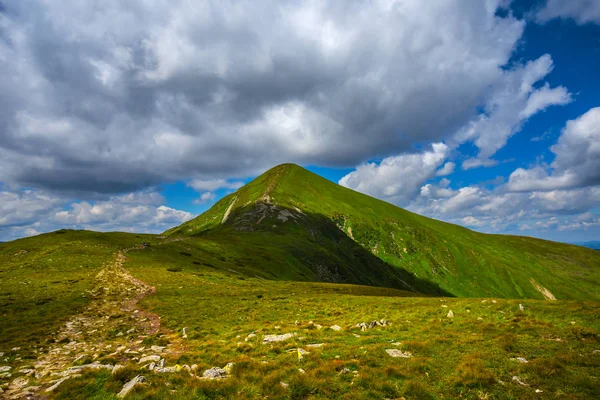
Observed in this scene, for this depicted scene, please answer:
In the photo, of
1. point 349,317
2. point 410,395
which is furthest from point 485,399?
point 349,317

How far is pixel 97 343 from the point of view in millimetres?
20641

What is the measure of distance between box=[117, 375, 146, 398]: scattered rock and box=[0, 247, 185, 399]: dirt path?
9.43 feet

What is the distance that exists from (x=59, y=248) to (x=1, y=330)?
5021 centimetres

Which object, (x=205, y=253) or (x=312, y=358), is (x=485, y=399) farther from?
(x=205, y=253)

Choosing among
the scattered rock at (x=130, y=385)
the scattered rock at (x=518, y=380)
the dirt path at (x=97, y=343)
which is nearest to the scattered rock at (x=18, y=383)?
the dirt path at (x=97, y=343)

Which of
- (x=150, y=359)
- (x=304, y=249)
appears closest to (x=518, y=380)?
(x=150, y=359)

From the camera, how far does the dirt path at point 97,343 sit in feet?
45.0

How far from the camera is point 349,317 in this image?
28.1 m

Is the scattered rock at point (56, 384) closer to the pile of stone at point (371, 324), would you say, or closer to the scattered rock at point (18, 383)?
the scattered rock at point (18, 383)

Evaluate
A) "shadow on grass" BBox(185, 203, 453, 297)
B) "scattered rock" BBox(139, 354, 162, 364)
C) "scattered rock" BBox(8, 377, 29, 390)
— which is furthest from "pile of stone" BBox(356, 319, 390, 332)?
"shadow on grass" BBox(185, 203, 453, 297)

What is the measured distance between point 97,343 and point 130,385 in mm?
11805

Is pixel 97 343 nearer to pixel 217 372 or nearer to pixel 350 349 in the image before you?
pixel 217 372

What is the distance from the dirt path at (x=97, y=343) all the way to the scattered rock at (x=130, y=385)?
9.43ft

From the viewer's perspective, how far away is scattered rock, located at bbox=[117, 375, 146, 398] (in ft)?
37.4
